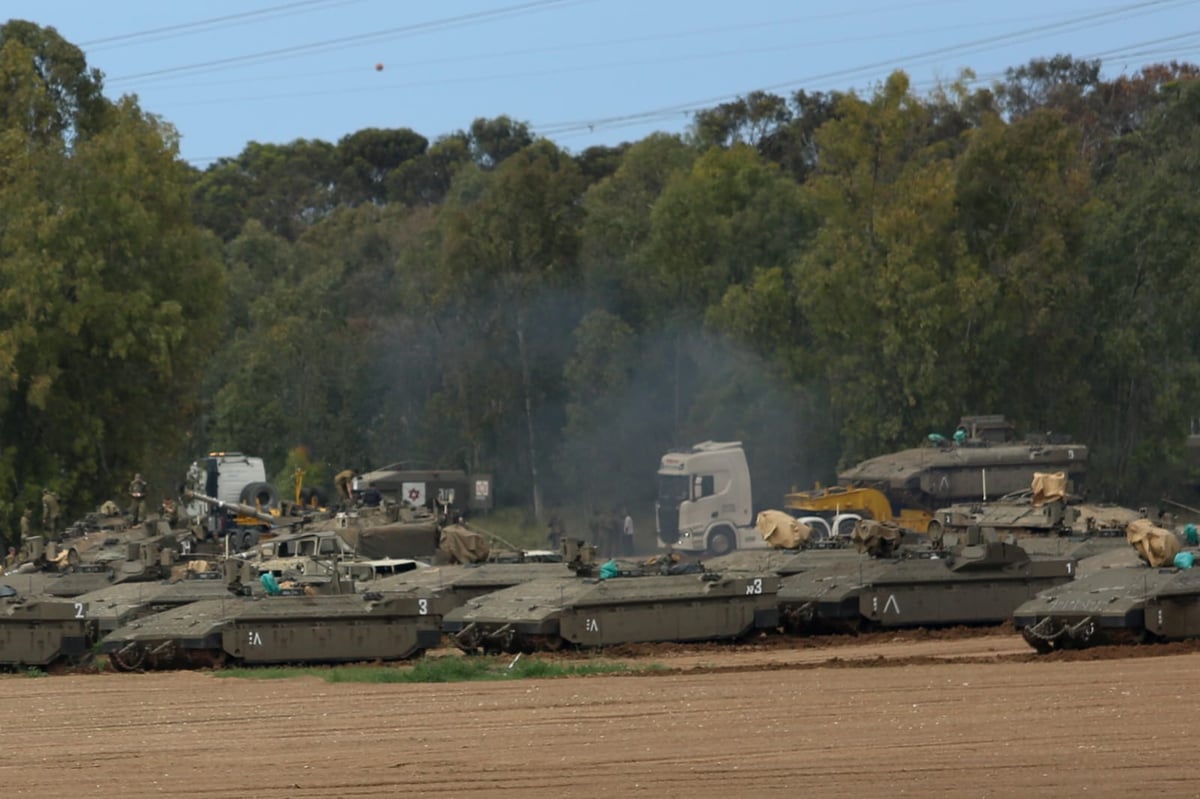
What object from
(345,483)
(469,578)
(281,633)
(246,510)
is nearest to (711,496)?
(345,483)

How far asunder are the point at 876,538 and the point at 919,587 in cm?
104

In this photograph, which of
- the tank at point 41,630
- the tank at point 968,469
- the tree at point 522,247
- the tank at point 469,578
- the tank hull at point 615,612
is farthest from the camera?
the tree at point 522,247

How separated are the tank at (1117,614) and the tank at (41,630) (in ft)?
38.1

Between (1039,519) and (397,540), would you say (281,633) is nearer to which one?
(397,540)

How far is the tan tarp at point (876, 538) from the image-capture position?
28.0m

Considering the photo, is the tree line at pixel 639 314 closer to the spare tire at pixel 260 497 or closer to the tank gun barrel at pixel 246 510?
the spare tire at pixel 260 497

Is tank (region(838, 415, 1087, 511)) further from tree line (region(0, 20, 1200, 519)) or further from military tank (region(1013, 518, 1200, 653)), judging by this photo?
military tank (region(1013, 518, 1200, 653))

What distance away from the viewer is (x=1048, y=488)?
108 feet

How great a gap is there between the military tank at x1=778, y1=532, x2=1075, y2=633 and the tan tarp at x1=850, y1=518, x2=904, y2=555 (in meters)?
0.10

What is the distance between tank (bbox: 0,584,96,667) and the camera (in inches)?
1013

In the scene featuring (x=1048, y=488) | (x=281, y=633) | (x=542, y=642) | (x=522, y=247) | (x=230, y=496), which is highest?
(x=522, y=247)

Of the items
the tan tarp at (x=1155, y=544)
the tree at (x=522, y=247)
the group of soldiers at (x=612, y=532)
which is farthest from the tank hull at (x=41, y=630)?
the tree at (x=522, y=247)

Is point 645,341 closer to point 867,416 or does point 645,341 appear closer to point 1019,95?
point 867,416

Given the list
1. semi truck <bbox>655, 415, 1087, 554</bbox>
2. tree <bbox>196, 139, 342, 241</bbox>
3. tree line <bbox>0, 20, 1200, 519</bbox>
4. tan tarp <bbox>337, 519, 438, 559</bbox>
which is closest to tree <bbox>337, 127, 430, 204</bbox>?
tree <bbox>196, 139, 342, 241</bbox>
